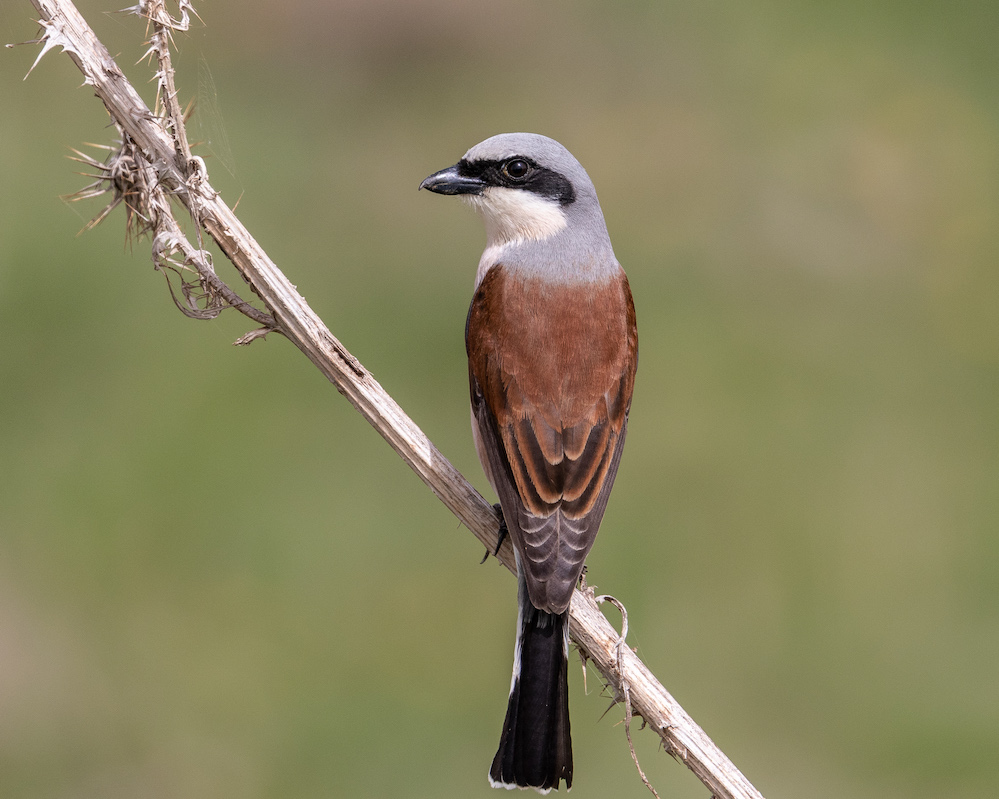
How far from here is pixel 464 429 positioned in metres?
6.47

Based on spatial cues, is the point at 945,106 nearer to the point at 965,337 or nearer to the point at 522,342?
the point at 965,337

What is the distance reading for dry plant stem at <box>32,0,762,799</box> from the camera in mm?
2738

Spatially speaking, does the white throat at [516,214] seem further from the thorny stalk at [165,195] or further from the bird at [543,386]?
the thorny stalk at [165,195]

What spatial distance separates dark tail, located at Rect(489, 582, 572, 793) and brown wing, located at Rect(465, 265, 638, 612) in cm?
23

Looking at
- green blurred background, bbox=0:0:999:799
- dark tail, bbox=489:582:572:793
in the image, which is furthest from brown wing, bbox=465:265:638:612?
green blurred background, bbox=0:0:999:799

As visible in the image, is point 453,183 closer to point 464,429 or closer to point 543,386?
point 543,386

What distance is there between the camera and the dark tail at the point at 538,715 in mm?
3213

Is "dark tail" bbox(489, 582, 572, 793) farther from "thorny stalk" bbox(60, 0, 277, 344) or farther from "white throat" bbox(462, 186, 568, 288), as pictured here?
"white throat" bbox(462, 186, 568, 288)

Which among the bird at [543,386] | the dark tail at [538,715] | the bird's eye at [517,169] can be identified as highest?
the bird's eye at [517,169]

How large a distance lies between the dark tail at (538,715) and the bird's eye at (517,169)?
146 cm

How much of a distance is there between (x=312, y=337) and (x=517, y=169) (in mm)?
1220

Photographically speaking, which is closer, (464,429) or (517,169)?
(517,169)

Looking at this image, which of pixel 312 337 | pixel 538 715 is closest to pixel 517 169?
pixel 312 337

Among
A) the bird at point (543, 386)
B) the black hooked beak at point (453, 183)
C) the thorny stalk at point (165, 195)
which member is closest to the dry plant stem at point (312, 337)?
the thorny stalk at point (165, 195)
